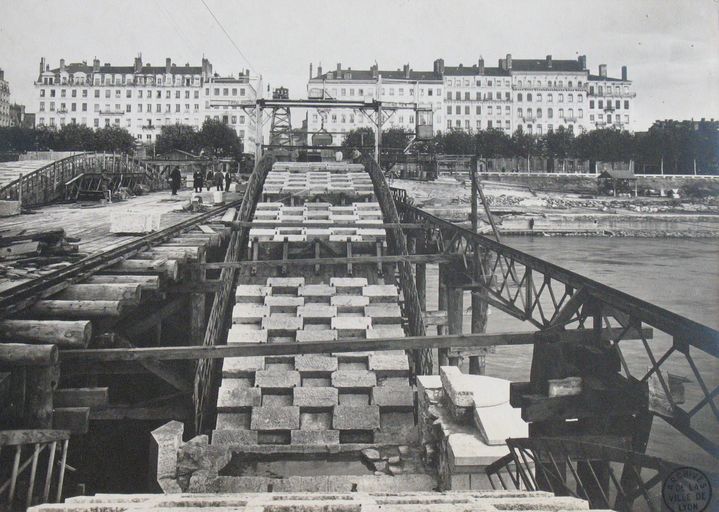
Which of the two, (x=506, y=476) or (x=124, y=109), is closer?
(x=506, y=476)

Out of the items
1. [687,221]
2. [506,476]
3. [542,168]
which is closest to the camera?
[506,476]

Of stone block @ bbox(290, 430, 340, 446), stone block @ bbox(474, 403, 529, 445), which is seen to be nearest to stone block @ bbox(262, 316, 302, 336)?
stone block @ bbox(290, 430, 340, 446)

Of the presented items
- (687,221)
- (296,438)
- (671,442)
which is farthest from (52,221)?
(687,221)

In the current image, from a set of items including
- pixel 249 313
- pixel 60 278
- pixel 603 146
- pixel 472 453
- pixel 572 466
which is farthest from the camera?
pixel 603 146

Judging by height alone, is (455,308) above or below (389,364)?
above

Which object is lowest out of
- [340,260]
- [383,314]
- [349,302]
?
[383,314]

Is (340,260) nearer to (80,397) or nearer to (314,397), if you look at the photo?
(314,397)

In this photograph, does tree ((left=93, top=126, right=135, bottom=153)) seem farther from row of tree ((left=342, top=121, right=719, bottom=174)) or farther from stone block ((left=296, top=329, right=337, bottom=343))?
stone block ((left=296, top=329, right=337, bottom=343))

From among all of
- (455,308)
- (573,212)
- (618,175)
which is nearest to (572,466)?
(455,308)

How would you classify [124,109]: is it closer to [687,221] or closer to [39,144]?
[39,144]
